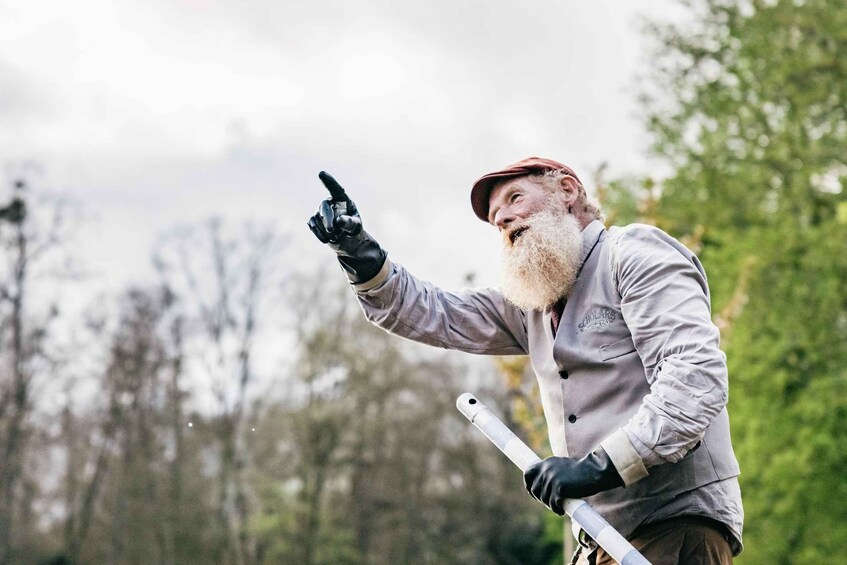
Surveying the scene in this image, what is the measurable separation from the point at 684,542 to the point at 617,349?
60 centimetres

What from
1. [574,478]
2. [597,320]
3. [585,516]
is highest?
[597,320]

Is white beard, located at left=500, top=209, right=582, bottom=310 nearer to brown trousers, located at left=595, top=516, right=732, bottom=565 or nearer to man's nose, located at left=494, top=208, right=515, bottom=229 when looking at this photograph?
man's nose, located at left=494, top=208, right=515, bottom=229

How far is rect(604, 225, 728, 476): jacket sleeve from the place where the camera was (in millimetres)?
2938

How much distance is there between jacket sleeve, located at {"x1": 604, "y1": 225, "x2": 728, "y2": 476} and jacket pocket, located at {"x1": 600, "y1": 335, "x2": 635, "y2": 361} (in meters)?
0.11

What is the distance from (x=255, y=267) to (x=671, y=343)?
1116 inches

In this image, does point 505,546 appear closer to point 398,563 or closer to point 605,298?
point 398,563

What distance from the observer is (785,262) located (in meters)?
17.6

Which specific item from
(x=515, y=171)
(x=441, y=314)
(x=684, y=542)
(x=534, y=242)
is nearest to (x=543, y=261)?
(x=534, y=242)

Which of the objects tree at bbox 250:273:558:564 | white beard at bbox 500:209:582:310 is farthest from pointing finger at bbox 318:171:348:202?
tree at bbox 250:273:558:564

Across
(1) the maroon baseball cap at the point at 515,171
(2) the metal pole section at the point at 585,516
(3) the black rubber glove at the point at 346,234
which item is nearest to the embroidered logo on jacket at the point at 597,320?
(2) the metal pole section at the point at 585,516

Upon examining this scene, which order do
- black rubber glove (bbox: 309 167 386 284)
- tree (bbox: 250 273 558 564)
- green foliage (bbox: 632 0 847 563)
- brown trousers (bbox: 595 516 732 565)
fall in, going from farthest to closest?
tree (bbox: 250 273 558 564)
green foliage (bbox: 632 0 847 563)
black rubber glove (bbox: 309 167 386 284)
brown trousers (bbox: 595 516 732 565)

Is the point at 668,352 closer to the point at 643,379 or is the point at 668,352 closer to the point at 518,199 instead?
the point at 643,379

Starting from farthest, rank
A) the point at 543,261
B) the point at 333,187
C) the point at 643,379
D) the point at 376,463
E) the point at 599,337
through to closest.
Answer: the point at 376,463
the point at 333,187
the point at 543,261
the point at 599,337
the point at 643,379

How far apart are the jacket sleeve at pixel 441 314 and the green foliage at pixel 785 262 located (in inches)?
450
